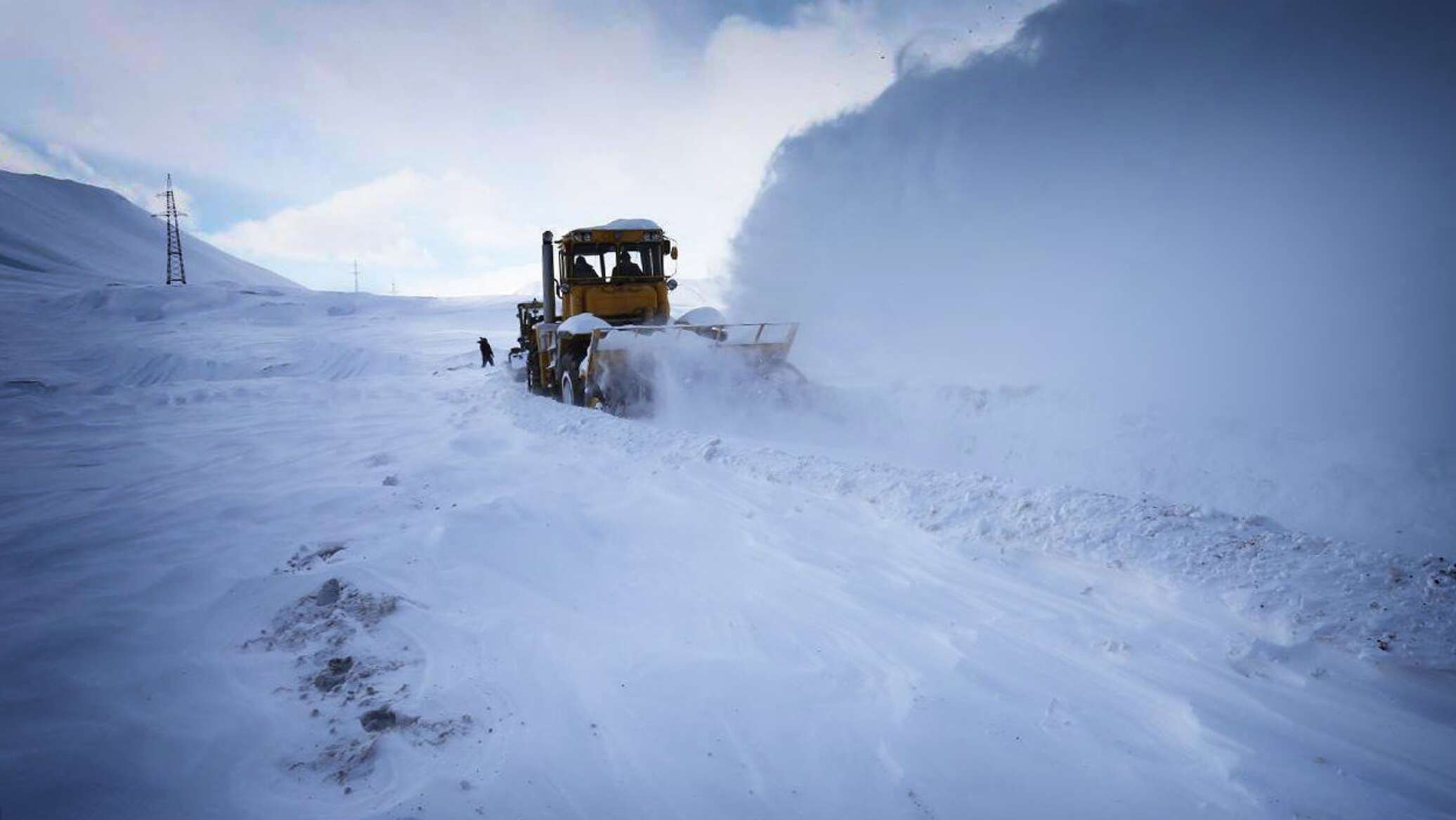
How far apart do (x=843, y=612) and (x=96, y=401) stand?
49.3 feet

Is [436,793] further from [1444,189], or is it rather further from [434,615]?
[1444,189]

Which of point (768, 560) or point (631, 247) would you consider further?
point (631, 247)

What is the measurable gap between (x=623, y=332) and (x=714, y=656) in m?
6.83

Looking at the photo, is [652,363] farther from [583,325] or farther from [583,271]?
[583,271]

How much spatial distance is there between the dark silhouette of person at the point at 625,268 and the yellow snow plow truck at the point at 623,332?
15mm

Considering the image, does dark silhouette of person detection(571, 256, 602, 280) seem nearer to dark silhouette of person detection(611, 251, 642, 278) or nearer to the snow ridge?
dark silhouette of person detection(611, 251, 642, 278)

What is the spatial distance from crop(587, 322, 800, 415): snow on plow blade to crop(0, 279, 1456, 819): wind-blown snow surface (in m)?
3.98

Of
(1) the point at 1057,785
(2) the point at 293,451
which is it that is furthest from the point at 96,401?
(1) the point at 1057,785

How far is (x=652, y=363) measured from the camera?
356 inches

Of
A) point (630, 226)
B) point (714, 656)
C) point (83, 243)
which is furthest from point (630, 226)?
point (83, 243)

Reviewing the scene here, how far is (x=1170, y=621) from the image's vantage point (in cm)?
273

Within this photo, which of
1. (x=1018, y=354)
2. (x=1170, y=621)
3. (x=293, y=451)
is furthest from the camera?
(x=1018, y=354)

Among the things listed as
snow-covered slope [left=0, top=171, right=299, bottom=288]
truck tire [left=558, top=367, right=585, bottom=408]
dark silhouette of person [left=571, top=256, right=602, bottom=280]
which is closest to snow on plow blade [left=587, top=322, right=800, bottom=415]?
truck tire [left=558, top=367, right=585, bottom=408]

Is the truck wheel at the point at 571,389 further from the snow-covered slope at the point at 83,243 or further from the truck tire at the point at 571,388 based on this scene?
the snow-covered slope at the point at 83,243
